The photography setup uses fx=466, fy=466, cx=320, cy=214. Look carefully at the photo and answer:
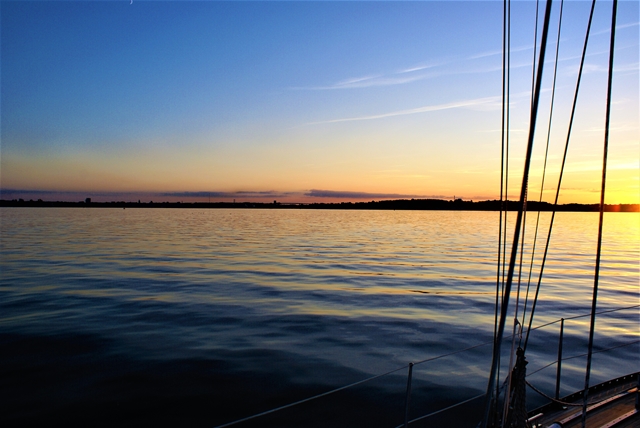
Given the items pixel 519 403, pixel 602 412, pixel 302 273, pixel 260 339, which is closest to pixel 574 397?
pixel 602 412

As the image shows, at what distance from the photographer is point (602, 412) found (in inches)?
239

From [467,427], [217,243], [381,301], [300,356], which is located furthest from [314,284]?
[217,243]

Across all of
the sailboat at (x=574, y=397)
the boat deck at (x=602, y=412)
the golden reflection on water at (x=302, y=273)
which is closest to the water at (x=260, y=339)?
the golden reflection on water at (x=302, y=273)

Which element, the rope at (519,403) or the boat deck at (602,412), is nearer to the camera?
the rope at (519,403)

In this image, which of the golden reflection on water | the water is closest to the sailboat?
the water

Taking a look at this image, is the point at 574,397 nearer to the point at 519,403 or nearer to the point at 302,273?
the point at 519,403

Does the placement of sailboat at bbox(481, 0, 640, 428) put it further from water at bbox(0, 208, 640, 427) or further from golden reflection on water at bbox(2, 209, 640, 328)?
golden reflection on water at bbox(2, 209, 640, 328)

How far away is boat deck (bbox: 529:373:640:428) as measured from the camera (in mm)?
5730

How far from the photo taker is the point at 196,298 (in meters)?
17.6

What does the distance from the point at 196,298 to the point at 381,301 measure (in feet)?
23.1

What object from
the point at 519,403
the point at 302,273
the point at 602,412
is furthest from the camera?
the point at 302,273

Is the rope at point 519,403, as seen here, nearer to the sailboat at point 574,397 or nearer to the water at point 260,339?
the sailboat at point 574,397

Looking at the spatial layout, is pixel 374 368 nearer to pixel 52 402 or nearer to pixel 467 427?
pixel 467 427

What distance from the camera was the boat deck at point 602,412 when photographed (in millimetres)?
5730
